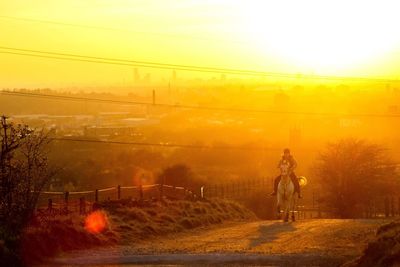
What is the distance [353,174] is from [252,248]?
33.3 metres

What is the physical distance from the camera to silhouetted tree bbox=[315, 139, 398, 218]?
51.7 meters

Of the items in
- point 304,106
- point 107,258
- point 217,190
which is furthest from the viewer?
point 304,106

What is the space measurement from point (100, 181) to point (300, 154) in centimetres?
2089

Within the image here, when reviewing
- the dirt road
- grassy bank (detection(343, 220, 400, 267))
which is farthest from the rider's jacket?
grassy bank (detection(343, 220, 400, 267))

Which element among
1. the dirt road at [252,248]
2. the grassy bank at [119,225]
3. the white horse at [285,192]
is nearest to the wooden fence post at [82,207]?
the grassy bank at [119,225]

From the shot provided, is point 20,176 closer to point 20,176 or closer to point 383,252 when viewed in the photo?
point 20,176

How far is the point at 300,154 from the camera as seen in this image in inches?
3039

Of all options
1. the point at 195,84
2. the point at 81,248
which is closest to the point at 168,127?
the point at 195,84

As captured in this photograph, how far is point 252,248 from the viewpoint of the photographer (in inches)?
846

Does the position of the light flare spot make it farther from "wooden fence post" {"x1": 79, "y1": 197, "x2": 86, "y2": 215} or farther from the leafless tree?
the leafless tree

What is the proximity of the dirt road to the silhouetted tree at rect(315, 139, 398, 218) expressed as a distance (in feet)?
78.8

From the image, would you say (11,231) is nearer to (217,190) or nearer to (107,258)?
(107,258)

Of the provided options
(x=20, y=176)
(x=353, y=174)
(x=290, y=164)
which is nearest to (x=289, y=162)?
(x=290, y=164)

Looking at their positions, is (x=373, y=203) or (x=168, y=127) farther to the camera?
(x=168, y=127)
